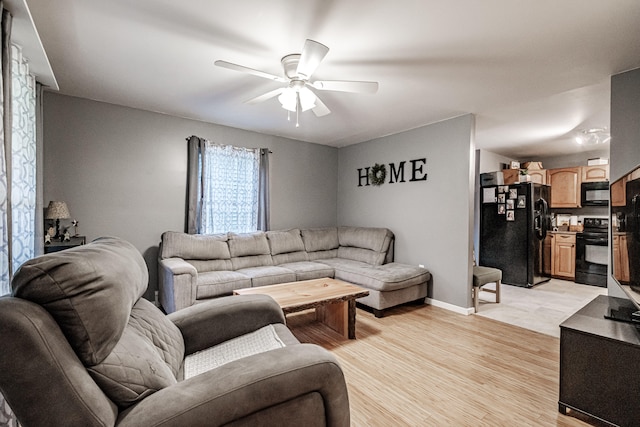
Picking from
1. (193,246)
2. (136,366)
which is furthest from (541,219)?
(136,366)

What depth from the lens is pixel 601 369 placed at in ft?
5.64

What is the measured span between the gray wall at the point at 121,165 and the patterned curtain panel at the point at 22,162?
86cm

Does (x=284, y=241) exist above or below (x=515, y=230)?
below

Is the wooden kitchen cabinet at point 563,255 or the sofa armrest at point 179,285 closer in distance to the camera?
the sofa armrest at point 179,285

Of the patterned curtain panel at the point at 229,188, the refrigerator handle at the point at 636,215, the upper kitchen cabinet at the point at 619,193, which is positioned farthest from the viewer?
the patterned curtain panel at the point at 229,188

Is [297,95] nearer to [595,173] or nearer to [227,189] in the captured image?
[227,189]

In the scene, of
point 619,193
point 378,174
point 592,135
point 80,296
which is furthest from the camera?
point 378,174

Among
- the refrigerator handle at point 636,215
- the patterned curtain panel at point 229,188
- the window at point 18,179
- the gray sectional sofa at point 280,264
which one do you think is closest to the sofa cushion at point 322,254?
the gray sectional sofa at point 280,264

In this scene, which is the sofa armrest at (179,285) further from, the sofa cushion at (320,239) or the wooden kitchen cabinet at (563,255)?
the wooden kitchen cabinet at (563,255)

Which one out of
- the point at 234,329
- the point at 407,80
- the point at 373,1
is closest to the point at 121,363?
the point at 234,329

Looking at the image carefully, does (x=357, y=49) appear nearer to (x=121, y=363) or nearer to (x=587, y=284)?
(x=121, y=363)

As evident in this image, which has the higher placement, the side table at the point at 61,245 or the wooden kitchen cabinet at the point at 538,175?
the wooden kitchen cabinet at the point at 538,175

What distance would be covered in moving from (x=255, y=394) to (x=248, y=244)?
3.32m

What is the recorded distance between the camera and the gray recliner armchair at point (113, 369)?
2.55ft
